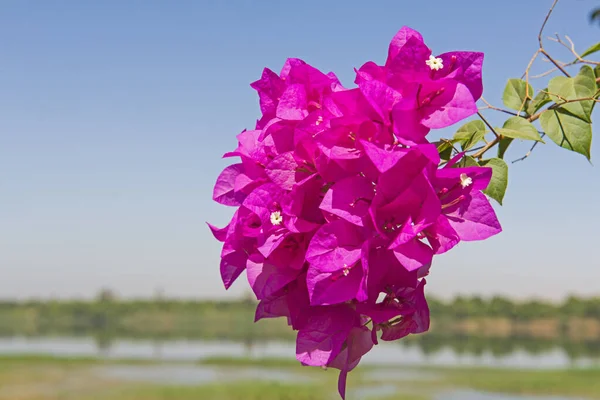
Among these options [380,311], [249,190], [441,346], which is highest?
[249,190]

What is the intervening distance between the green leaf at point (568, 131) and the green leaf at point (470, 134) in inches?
2.9

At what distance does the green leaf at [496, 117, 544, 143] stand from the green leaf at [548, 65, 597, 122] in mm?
76

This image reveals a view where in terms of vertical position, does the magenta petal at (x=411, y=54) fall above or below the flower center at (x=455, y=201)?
above

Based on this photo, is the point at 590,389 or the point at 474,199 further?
the point at 590,389

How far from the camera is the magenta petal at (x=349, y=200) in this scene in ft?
1.49

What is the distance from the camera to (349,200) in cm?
46

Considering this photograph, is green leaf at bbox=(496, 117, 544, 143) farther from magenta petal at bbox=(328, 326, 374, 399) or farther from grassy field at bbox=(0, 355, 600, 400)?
grassy field at bbox=(0, 355, 600, 400)

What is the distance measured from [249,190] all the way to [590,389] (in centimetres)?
1427

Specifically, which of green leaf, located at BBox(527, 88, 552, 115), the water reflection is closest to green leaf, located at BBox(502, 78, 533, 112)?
green leaf, located at BBox(527, 88, 552, 115)

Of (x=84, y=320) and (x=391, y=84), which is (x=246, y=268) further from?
(x=84, y=320)

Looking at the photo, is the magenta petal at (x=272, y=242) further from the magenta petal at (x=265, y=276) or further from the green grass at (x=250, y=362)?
the green grass at (x=250, y=362)

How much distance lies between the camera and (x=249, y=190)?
556mm

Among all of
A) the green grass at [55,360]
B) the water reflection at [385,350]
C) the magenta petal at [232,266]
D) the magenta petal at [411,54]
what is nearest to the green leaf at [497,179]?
the magenta petal at [411,54]

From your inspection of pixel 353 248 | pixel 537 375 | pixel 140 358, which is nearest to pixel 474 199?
pixel 353 248
